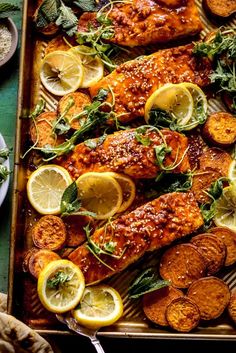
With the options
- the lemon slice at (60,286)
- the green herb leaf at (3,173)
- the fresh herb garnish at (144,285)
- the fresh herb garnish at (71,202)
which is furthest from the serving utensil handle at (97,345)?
the green herb leaf at (3,173)

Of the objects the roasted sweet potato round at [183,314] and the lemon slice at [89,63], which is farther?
the lemon slice at [89,63]

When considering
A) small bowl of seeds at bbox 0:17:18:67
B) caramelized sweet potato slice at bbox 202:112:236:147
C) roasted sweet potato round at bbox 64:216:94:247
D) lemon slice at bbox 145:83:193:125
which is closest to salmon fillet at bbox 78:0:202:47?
lemon slice at bbox 145:83:193:125

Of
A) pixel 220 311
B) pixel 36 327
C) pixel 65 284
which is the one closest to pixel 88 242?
pixel 65 284

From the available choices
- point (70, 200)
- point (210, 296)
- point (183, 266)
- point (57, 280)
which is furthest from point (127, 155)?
point (210, 296)

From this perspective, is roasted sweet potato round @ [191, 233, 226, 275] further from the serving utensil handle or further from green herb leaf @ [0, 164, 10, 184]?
green herb leaf @ [0, 164, 10, 184]

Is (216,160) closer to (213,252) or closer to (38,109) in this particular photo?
(213,252)

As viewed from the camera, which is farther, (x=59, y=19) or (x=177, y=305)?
(x=59, y=19)

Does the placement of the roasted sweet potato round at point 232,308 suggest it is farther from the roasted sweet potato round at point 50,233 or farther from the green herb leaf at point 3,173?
the green herb leaf at point 3,173

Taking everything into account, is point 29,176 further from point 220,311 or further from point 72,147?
point 220,311

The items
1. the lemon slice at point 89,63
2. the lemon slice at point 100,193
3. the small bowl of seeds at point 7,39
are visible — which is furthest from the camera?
the small bowl of seeds at point 7,39
